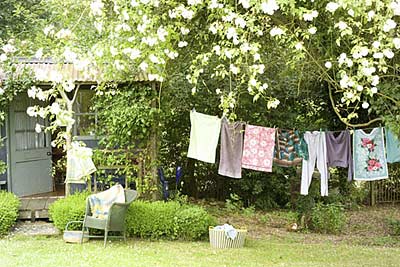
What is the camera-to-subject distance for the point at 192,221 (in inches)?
311

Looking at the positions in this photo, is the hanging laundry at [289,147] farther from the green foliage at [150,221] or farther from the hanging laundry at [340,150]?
the green foliage at [150,221]

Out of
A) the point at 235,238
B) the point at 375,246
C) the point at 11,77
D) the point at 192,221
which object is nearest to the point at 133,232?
the point at 192,221

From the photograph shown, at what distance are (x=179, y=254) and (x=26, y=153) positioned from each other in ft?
13.1

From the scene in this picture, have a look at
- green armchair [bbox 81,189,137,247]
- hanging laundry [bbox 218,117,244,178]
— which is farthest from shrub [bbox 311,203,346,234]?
green armchair [bbox 81,189,137,247]

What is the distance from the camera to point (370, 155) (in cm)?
802

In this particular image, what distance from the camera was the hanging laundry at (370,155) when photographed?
26.1 feet

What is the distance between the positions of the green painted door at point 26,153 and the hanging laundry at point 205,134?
10.3 feet

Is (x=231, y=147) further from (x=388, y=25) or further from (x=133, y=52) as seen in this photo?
(x=388, y=25)

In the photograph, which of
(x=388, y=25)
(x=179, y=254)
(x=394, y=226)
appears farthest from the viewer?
(x=394, y=226)

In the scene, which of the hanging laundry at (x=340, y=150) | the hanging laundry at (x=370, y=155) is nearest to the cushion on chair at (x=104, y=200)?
the hanging laundry at (x=340, y=150)

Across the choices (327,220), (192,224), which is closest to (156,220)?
(192,224)

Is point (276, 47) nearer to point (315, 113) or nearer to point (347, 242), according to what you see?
point (347, 242)

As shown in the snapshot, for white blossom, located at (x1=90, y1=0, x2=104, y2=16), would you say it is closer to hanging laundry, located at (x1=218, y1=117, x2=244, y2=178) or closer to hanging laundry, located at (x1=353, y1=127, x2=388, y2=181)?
hanging laundry, located at (x1=218, y1=117, x2=244, y2=178)

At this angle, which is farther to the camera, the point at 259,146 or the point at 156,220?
the point at 259,146
